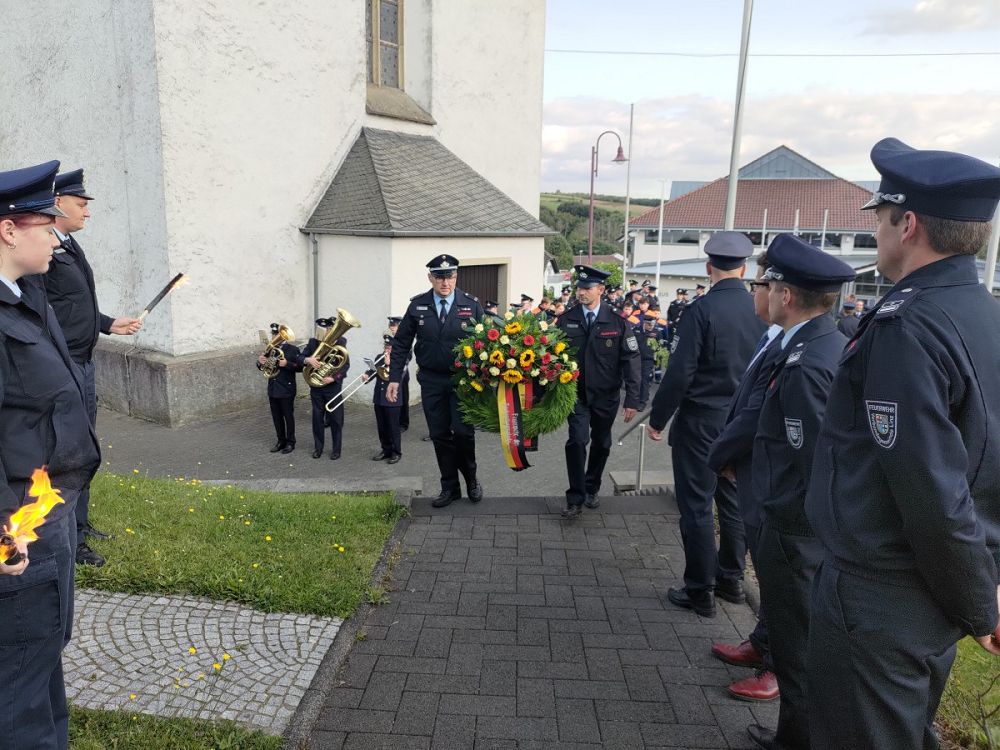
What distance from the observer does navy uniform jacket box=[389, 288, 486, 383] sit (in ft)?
22.1

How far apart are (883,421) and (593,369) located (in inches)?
168

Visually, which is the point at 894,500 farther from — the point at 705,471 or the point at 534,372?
the point at 534,372

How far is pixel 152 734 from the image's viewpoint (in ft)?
10.8

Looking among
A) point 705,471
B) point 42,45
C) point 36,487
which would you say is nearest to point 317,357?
point 705,471

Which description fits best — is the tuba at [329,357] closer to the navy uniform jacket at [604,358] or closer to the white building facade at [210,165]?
the white building facade at [210,165]

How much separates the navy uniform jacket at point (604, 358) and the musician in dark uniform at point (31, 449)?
4394 mm

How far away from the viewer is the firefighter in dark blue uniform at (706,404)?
15.6 ft

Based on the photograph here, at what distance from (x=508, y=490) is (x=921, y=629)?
6327mm

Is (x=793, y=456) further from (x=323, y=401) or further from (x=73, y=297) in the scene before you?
(x=323, y=401)

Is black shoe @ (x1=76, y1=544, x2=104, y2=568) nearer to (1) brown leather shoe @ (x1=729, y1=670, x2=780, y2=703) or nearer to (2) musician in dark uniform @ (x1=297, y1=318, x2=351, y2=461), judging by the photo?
(1) brown leather shoe @ (x1=729, y1=670, x2=780, y2=703)

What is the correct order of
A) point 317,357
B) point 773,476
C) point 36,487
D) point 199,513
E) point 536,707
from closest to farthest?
point 36,487 → point 773,476 → point 536,707 → point 199,513 → point 317,357

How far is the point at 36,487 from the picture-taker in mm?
2637

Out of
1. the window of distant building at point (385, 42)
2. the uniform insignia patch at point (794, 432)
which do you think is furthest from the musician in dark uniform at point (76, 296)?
the window of distant building at point (385, 42)

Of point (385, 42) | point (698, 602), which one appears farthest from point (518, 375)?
point (385, 42)
